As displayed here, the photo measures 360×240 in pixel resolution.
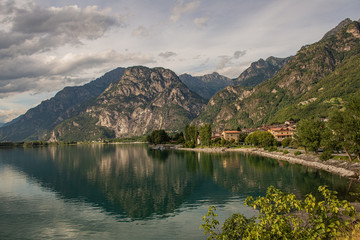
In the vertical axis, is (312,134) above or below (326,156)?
above

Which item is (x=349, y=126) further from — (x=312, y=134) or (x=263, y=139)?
(x=263, y=139)

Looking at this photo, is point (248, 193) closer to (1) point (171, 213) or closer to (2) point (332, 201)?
(1) point (171, 213)

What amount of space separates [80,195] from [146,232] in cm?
3125

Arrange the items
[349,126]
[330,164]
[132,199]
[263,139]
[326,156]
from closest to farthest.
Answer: [132,199]
[349,126]
[330,164]
[326,156]
[263,139]

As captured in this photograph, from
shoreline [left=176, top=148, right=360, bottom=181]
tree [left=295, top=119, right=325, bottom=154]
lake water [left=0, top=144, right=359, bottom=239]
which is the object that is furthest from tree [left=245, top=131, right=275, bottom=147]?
lake water [left=0, top=144, right=359, bottom=239]

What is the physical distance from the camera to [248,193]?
5862 centimetres

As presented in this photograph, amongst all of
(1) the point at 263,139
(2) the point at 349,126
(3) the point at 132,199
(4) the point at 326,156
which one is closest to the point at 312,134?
(4) the point at 326,156

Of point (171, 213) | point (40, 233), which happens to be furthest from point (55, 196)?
point (171, 213)

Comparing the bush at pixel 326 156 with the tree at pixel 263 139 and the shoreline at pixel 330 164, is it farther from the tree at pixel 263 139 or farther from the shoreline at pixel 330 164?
the tree at pixel 263 139

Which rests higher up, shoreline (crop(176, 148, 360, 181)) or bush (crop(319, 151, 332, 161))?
bush (crop(319, 151, 332, 161))

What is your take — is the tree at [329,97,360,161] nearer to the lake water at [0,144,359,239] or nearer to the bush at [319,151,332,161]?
the bush at [319,151,332,161]

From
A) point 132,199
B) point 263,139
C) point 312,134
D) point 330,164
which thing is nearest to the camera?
point 132,199

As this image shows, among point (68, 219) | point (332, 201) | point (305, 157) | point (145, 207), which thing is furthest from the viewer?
point (305, 157)

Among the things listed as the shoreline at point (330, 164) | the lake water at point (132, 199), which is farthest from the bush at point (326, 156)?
the lake water at point (132, 199)
